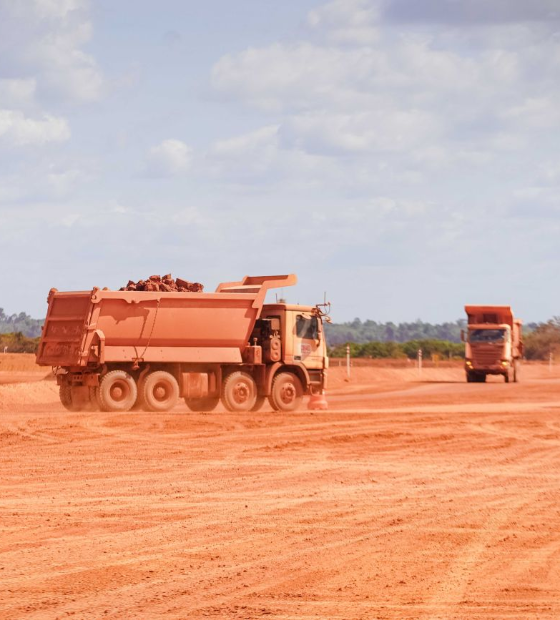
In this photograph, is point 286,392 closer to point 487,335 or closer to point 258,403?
point 258,403

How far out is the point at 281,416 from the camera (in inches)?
1134

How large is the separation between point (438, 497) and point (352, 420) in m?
13.3

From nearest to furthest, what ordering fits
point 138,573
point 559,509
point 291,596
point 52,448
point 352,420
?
1. point 291,596
2. point 138,573
3. point 559,509
4. point 52,448
5. point 352,420

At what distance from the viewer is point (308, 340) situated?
3156 centimetres

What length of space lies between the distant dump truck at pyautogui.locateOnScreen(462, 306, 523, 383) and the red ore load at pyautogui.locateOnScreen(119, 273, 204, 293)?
74.5 feet

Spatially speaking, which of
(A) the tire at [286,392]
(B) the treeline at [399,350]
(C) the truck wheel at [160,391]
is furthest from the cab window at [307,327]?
(B) the treeline at [399,350]

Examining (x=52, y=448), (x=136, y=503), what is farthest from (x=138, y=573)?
(x=52, y=448)

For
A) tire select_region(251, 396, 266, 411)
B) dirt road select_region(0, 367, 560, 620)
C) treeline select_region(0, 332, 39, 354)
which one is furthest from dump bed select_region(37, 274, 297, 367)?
treeline select_region(0, 332, 39, 354)

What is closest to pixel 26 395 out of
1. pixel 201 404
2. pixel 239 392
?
pixel 201 404

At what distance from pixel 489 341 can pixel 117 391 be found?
86.5 ft

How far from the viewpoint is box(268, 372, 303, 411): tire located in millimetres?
31125

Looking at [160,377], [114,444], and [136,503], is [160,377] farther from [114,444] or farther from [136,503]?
[136,503]

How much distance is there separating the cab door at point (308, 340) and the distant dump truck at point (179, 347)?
0.03 metres

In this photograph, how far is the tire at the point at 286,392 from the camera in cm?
3112
